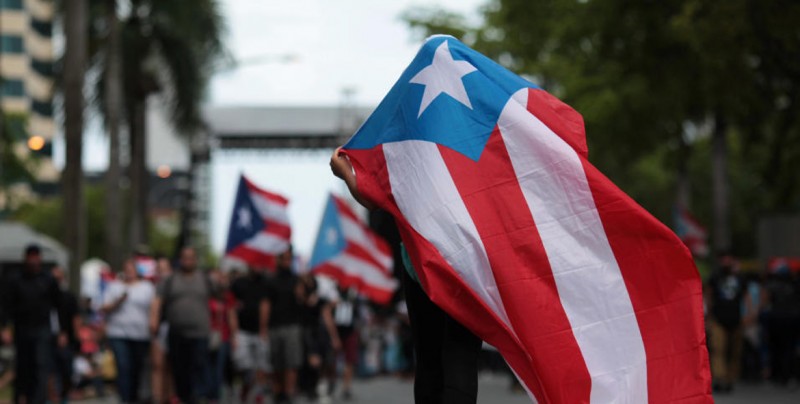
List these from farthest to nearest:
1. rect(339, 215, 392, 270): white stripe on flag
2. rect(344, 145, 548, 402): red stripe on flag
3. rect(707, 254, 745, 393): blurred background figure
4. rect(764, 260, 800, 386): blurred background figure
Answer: rect(764, 260, 800, 386): blurred background figure
rect(339, 215, 392, 270): white stripe on flag
rect(707, 254, 745, 393): blurred background figure
rect(344, 145, 548, 402): red stripe on flag

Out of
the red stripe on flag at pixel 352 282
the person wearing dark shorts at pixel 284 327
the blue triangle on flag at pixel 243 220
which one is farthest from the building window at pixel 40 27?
the person wearing dark shorts at pixel 284 327

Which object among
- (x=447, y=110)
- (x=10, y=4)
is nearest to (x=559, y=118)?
(x=447, y=110)

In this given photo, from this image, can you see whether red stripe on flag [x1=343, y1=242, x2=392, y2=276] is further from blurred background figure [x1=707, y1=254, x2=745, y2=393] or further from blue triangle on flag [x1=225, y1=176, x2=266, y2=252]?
blurred background figure [x1=707, y1=254, x2=745, y2=393]

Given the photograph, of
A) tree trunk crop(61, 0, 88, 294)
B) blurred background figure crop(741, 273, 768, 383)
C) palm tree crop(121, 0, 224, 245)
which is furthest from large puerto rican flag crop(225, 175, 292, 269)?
palm tree crop(121, 0, 224, 245)

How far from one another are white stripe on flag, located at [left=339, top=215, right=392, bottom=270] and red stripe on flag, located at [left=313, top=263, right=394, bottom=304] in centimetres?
51

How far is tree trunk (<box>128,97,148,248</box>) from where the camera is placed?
1641 inches

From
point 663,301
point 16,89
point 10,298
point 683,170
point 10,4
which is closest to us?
point 663,301

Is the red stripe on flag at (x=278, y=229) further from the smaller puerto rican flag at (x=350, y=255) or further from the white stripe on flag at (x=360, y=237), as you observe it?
the white stripe on flag at (x=360, y=237)

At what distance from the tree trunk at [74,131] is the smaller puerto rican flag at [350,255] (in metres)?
5.80

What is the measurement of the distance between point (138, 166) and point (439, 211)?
35.4 m

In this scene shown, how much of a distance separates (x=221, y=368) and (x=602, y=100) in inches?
645

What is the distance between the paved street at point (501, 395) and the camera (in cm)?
2008

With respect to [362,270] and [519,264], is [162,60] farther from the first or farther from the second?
[519,264]

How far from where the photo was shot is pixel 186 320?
17.3 m
